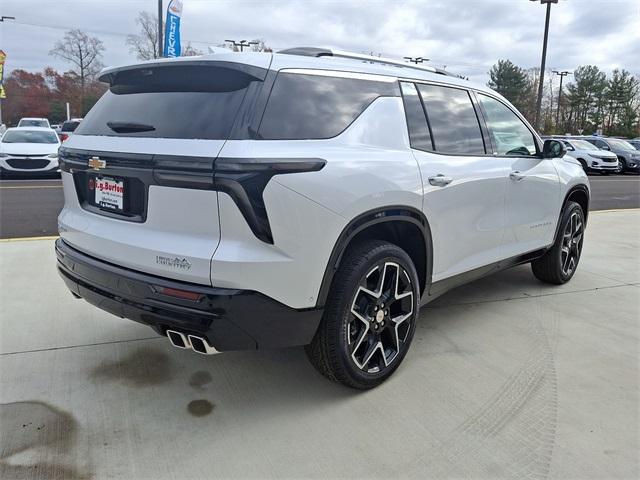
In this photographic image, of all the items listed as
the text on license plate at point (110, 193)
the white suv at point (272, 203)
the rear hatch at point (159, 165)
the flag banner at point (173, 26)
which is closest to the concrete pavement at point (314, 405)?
the white suv at point (272, 203)

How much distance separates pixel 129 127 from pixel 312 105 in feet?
3.17

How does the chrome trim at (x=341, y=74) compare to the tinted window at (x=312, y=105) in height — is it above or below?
above

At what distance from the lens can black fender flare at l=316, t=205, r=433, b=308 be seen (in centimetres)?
276

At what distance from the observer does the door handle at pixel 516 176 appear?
13.9ft

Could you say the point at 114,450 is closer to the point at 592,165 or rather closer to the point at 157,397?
the point at 157,397

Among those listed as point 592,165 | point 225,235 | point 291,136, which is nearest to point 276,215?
point 225,235

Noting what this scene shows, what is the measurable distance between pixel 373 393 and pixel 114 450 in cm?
142

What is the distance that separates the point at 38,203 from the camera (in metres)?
10.0

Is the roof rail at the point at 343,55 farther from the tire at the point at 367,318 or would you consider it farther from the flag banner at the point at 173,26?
the flag banner at the point at 173,26

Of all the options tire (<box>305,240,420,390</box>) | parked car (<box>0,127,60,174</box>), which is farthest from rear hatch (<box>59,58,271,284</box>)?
parked car (<box>0,127,60,174</box>)

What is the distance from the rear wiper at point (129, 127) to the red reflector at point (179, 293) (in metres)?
0.82

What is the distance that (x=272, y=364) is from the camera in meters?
3.56

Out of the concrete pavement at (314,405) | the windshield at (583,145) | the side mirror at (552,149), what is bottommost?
the concrete pavement at (314,405)

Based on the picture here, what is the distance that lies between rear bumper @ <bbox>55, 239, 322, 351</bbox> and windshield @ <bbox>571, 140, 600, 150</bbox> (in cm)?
2554
